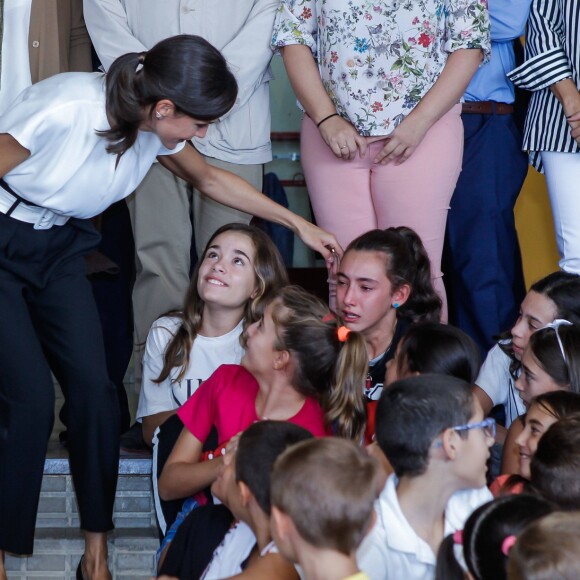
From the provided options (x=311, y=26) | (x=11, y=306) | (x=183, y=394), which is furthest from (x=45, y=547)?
(x=311, y=26)

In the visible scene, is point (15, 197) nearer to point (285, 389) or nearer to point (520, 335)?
point (285, 389)

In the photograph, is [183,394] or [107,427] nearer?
[107,427]

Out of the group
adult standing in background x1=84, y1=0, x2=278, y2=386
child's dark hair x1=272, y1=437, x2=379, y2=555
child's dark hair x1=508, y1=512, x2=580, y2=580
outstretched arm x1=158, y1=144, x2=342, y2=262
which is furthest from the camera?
adult standing in background x1=84, y1=0, x2=278, y2=386

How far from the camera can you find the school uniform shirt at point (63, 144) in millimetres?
2352

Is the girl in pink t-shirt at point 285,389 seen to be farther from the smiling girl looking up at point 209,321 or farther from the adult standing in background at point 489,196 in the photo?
the adult standing in background at point 489,196

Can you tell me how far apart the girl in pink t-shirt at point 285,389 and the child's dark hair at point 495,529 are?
71 centimetres

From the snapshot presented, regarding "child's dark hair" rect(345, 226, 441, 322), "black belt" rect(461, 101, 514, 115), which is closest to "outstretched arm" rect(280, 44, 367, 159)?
"child's dark hair" rect(345, 226, 441, 322)

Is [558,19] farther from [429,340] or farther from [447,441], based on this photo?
[447,441]

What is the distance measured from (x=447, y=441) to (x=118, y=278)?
1.65 metres

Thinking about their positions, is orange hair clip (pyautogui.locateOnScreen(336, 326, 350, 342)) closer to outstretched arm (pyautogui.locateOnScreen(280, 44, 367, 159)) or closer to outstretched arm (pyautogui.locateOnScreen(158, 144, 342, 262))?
outstretched arm (pyautogui.locateOnScreen(158, 144, 342, 262))

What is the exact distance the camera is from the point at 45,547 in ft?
9.55

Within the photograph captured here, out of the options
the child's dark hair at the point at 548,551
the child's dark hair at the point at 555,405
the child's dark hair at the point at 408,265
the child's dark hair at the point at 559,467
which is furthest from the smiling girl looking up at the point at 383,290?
the child's dark hair at the point at 548,551

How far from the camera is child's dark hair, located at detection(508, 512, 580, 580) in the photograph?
1515mm

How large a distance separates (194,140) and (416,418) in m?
1.47
